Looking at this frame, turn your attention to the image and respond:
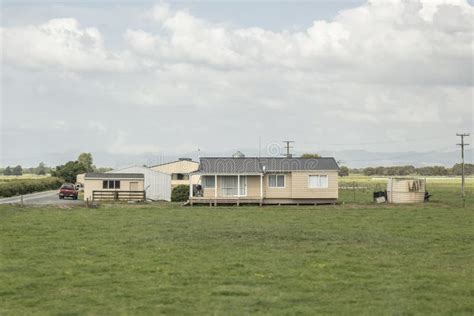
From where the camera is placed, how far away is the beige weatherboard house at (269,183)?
2000 inches

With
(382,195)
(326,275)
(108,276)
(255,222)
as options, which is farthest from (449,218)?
(108,276)

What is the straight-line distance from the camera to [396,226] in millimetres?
29953

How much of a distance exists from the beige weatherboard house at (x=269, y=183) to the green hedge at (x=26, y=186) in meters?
26.5

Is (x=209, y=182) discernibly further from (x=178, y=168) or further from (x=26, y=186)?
(x=26, y=186)

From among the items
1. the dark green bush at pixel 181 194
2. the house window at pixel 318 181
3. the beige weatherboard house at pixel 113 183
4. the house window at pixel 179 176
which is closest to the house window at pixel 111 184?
the beige weatherboard house at pixel 113 183

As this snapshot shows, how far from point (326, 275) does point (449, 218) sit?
20928 mm

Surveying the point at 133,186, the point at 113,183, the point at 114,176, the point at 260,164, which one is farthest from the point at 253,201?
the point at 114,176

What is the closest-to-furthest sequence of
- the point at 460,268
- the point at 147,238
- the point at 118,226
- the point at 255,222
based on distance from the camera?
the point at 460,268
the point at 147,238
the point at 118,226
the point at 255,222

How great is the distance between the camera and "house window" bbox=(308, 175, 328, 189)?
51.0 metres

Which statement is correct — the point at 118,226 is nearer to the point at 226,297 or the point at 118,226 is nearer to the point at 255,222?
the point at 255,222

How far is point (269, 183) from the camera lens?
51562 millimetres

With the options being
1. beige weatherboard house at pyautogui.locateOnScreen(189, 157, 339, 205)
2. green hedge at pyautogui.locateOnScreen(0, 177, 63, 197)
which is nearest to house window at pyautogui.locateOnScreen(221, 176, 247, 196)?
beige weatherboard house at pyautogui.locateOnScreen(189, 157, 339, 205)

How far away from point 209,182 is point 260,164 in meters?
4.28

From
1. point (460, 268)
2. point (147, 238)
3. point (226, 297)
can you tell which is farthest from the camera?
point (147, 238)
